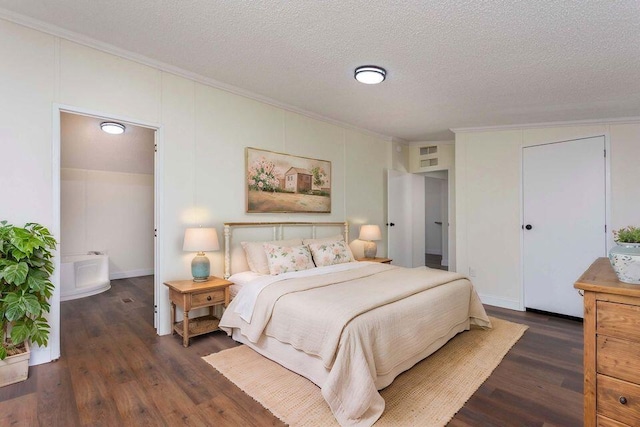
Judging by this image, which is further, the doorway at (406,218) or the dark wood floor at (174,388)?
the doorway at (406,218)

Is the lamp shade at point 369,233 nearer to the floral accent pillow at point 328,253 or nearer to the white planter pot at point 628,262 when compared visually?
the floral accent pillow at point 328,253

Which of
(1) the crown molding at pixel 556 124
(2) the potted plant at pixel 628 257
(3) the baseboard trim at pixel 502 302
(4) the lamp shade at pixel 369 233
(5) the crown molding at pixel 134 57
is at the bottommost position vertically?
(3) the baseboard trim at pixel 502 302

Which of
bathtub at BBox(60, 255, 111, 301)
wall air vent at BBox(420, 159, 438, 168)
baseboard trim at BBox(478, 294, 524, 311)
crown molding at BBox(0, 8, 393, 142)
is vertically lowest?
baseboard trim at BBox(478, 294, 524, 311)

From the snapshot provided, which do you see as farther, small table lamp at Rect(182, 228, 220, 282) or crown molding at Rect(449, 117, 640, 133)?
crown molding at Rect(449, 117, 640, 133)

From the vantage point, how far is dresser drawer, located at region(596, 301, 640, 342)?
1.20 m

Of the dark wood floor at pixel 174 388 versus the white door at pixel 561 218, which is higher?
the white door at pixel 561 218

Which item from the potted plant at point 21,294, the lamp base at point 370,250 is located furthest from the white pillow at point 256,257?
the lamp base at point 370,250

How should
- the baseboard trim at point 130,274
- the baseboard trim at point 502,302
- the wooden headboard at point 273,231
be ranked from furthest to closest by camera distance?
the baseboard trim at point 130,274, the baseboard trim at point 502,302, the wooden headboard at point 273,231

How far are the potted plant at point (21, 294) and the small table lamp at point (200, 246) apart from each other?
40.1 inches

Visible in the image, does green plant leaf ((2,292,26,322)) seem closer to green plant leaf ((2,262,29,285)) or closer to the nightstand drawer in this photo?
green plant leaf ((2,262,29,285))

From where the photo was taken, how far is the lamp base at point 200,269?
3061 millimetres

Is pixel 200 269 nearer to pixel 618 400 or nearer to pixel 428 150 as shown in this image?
pixel 618 400

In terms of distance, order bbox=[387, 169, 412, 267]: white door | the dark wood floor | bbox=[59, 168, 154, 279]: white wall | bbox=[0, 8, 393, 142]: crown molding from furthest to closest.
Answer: bbox=[387, 169, 412, 267]: white door → bbox=[59, 168, 154, 279]: white wall → bbox=[0, 8, 393, 142]: crown molding → the dark wood floor

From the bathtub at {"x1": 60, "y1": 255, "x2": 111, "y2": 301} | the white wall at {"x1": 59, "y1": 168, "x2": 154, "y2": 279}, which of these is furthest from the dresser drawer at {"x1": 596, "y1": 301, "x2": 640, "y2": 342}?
the white wall at {"x1": 59, "y1": 168, "x2": 154, "y2": 279}
